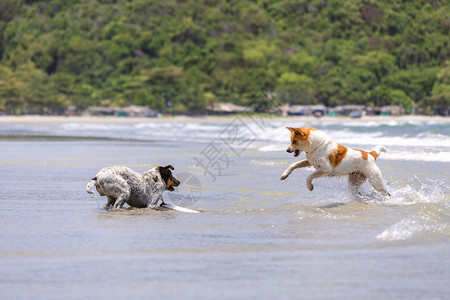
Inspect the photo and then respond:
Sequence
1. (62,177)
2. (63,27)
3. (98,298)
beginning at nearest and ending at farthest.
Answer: (98,298), (62,177), (63,27)

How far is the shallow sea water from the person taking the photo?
203 inches

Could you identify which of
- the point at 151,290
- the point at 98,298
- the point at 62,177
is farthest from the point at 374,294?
the point at 62,177

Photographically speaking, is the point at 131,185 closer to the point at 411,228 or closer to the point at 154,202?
the point at 154,202

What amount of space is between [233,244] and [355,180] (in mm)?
3511

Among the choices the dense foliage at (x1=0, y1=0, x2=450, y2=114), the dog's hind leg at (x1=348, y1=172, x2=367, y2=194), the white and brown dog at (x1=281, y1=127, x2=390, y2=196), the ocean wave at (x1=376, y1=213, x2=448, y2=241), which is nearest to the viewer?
the ocean wave at (x1=376, y1=213, x2=448, y2=241)

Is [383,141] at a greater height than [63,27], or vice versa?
[63,27]

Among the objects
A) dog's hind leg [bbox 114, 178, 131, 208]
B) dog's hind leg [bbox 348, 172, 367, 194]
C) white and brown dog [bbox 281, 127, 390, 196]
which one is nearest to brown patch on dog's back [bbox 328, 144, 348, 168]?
white and brown dog [bbox 281, 127, 390, 196]

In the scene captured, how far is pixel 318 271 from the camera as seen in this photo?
5.59 m

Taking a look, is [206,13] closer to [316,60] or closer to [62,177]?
[316,60]

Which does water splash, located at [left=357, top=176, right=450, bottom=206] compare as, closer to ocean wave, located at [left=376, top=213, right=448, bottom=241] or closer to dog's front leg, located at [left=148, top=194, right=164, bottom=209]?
ocean wave, located at [left=376, top=213, right=448, bottom=241]

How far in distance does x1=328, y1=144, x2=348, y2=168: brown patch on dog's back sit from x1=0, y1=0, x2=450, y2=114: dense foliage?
96.6 metres

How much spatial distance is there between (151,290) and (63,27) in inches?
6136

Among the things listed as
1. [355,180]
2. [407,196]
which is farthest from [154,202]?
[407,196]

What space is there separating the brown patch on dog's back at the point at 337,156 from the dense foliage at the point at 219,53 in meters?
96.6
